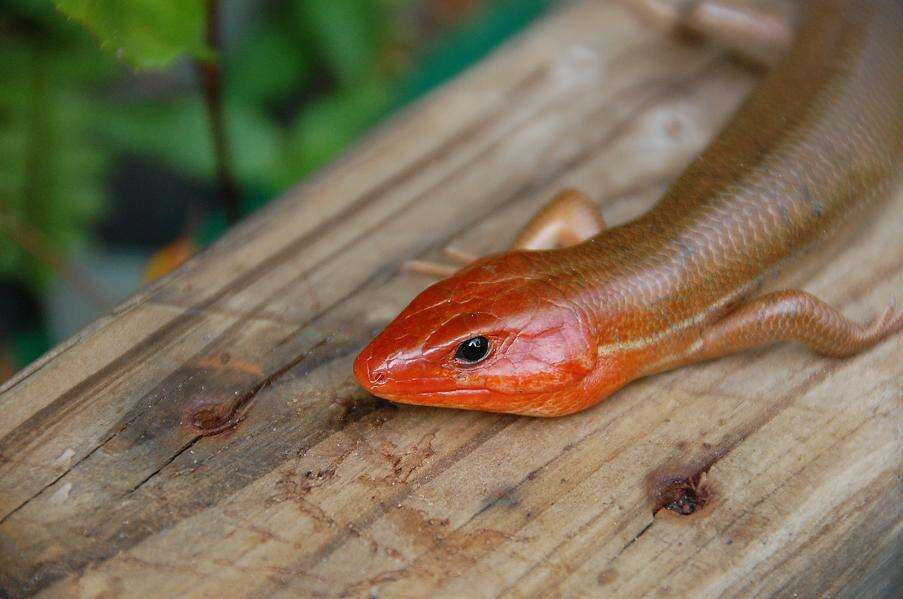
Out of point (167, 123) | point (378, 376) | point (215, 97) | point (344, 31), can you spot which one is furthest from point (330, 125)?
point (378, 376)

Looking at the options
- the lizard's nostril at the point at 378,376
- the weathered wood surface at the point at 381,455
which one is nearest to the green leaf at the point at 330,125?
the weathered wood surface at the point at 381,455

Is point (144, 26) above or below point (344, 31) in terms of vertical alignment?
above

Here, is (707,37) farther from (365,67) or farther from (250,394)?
(250,394)

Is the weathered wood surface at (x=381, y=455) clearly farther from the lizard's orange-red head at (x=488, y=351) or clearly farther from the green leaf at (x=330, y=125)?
the green leaf at (x=330, y=125)

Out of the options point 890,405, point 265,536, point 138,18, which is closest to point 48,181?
point 138,18

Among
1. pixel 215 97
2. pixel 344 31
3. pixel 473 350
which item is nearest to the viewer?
pixel 473 350

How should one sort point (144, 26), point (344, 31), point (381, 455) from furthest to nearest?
point (344, 31)
point (144, 26)
point (381, 455)

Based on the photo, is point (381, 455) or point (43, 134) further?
point (43, 134)

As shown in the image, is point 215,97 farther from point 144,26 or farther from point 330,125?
point 330,125
